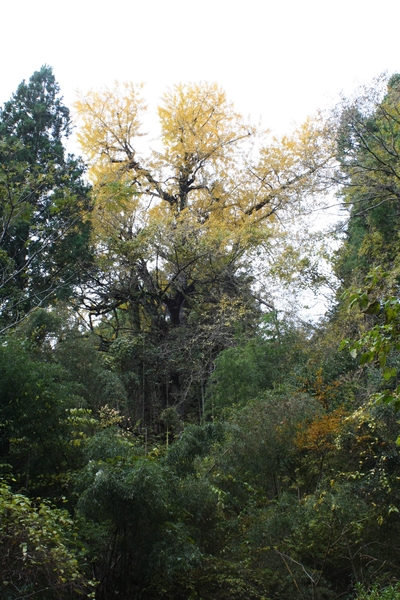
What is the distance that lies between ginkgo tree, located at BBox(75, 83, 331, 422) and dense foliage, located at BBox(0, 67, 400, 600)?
0.21 ft

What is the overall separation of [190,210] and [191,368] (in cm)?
468

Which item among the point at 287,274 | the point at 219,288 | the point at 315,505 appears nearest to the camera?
the point at 315,505

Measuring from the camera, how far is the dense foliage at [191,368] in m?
6.55

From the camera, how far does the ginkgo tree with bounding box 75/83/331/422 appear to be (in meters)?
15.2

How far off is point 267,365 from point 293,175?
257 inches

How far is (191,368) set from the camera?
15.1 meters

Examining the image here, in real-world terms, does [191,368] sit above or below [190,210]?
below

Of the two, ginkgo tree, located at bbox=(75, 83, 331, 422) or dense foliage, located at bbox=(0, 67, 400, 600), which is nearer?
dense foliage, located at bbox=(0, 67, 400, 600)

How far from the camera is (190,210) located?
16.8m

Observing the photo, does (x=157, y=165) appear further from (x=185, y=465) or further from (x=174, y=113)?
(x=185, y=465)

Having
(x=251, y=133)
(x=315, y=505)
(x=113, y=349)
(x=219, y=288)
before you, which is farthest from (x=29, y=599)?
(x=251, y=133)

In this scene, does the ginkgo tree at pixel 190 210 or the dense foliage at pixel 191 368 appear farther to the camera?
the ginkgo tree at pixel 190 210

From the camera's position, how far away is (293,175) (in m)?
16.5

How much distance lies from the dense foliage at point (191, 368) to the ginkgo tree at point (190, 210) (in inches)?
2.5
